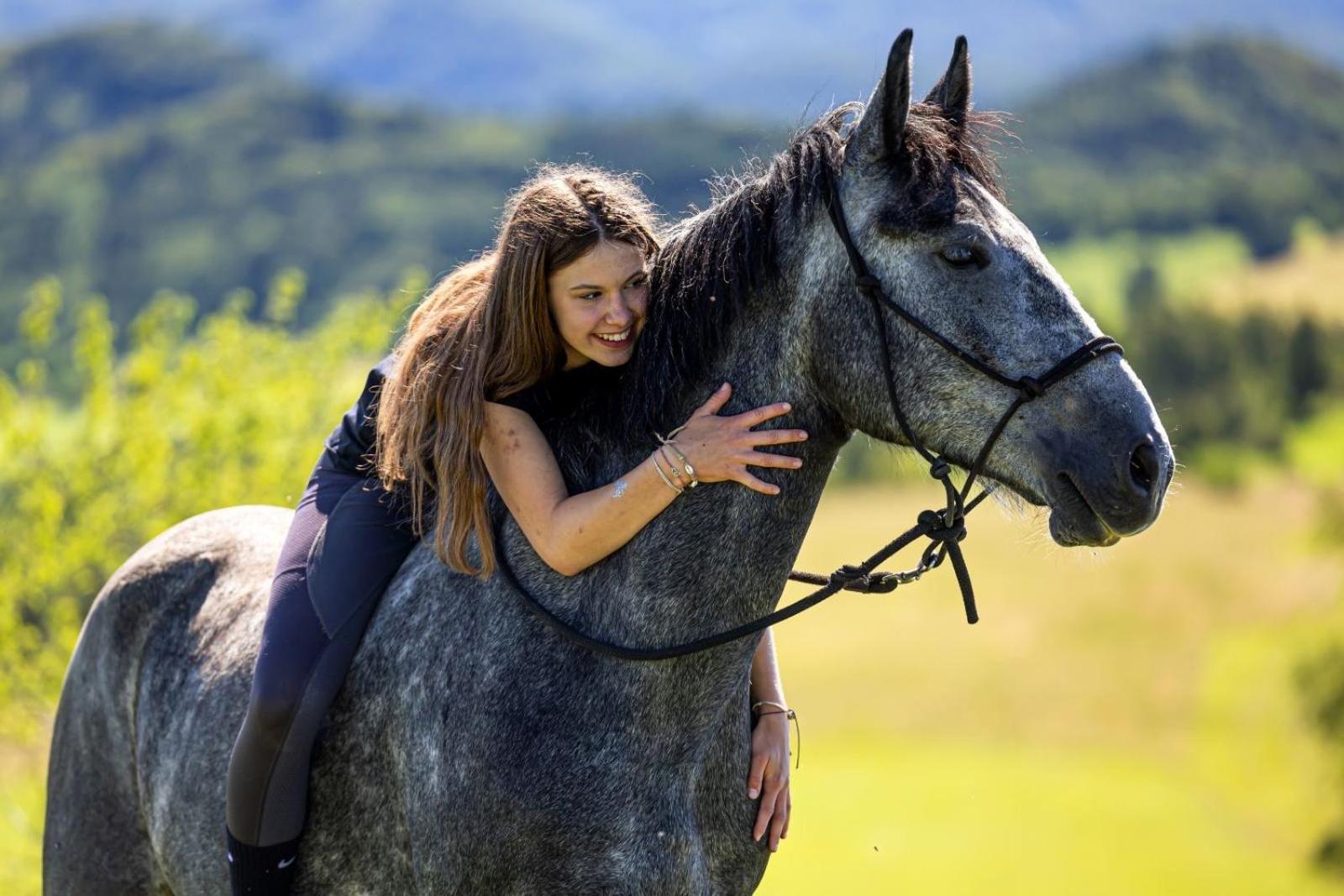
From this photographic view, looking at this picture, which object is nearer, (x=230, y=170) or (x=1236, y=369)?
(x=1236, y=369)

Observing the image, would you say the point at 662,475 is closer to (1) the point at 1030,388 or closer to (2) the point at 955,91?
(1) the point at 1030,388

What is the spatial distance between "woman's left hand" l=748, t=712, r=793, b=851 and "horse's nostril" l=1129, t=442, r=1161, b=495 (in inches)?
50.5

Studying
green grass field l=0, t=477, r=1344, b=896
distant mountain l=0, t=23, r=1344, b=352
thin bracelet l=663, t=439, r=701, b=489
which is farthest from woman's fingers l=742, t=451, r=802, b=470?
distant mountain l=0, t=23, r=1344, b=352

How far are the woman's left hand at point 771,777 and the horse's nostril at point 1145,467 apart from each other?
128cm

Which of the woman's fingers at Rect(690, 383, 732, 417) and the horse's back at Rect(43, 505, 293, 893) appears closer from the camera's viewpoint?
the woman's fingers at Rect(690, 383, 732, 417)

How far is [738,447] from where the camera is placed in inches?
136

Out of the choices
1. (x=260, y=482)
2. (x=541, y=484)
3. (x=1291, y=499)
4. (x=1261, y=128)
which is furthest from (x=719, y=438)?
(x=1261, y=128)

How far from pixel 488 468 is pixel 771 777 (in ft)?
4.02

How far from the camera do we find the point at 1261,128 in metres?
158

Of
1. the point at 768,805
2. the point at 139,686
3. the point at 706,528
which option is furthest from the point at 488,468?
the point at 139,686

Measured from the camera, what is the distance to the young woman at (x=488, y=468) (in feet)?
11.7

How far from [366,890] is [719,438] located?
1.75 m

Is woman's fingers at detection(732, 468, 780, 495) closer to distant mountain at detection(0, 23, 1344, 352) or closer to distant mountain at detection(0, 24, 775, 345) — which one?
distant mountain at detection(0, 24, 775, 345)

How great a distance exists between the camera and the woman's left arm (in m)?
3.93
